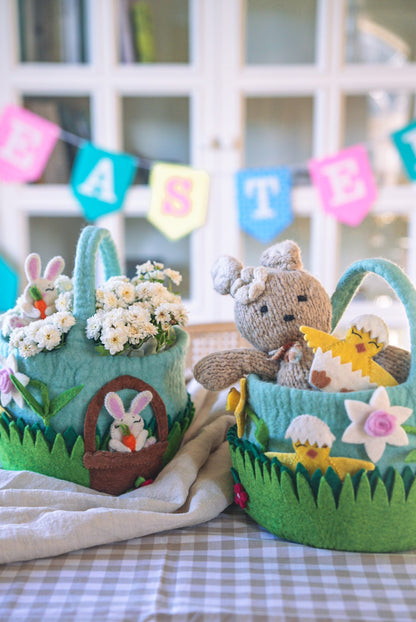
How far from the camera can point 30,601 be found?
505 mm

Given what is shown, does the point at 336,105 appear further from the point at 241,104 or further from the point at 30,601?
the point at 30,601

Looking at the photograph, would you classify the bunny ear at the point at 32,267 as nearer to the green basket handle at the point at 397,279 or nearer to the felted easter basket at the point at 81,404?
the felted easter basket at the point at 81,404

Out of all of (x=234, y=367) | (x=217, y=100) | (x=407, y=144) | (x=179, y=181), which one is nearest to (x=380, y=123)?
(x=407, y=144)

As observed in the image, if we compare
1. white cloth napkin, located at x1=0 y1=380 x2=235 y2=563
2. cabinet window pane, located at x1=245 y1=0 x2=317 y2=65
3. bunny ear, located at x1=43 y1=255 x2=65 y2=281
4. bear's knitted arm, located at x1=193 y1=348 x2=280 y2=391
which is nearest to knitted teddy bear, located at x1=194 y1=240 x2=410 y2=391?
bear's knitted arm, located at x1=193 y1=348 x2=280 y2=391

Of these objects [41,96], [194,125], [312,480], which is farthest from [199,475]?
[41,96]

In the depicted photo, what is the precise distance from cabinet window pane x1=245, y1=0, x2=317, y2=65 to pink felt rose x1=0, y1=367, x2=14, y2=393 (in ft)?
5.48

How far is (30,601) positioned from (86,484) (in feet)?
0.54

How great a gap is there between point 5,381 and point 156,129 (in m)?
1.57

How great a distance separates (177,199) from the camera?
1.97 meters

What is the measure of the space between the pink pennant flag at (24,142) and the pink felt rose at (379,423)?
169cm

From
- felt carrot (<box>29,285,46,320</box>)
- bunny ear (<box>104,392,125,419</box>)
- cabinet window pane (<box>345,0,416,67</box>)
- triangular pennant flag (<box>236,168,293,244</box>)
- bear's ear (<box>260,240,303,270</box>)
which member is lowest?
bunny ear (<box>104,392,125,419</box>)

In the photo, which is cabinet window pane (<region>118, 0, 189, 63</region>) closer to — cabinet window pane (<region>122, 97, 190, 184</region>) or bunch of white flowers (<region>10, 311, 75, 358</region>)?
cabinet window pane (<region>122, 97, 190, 184</region>)

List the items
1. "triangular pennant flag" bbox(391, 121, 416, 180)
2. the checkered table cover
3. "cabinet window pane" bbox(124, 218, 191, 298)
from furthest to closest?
1. "cabinet window pane" bbox(124, 218, 191, 298)
2. "triangular pennant flag" bbox(391, 121, 416, 180)
3. the checkered table cover

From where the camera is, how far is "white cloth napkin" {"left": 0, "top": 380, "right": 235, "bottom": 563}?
1.86 feet
